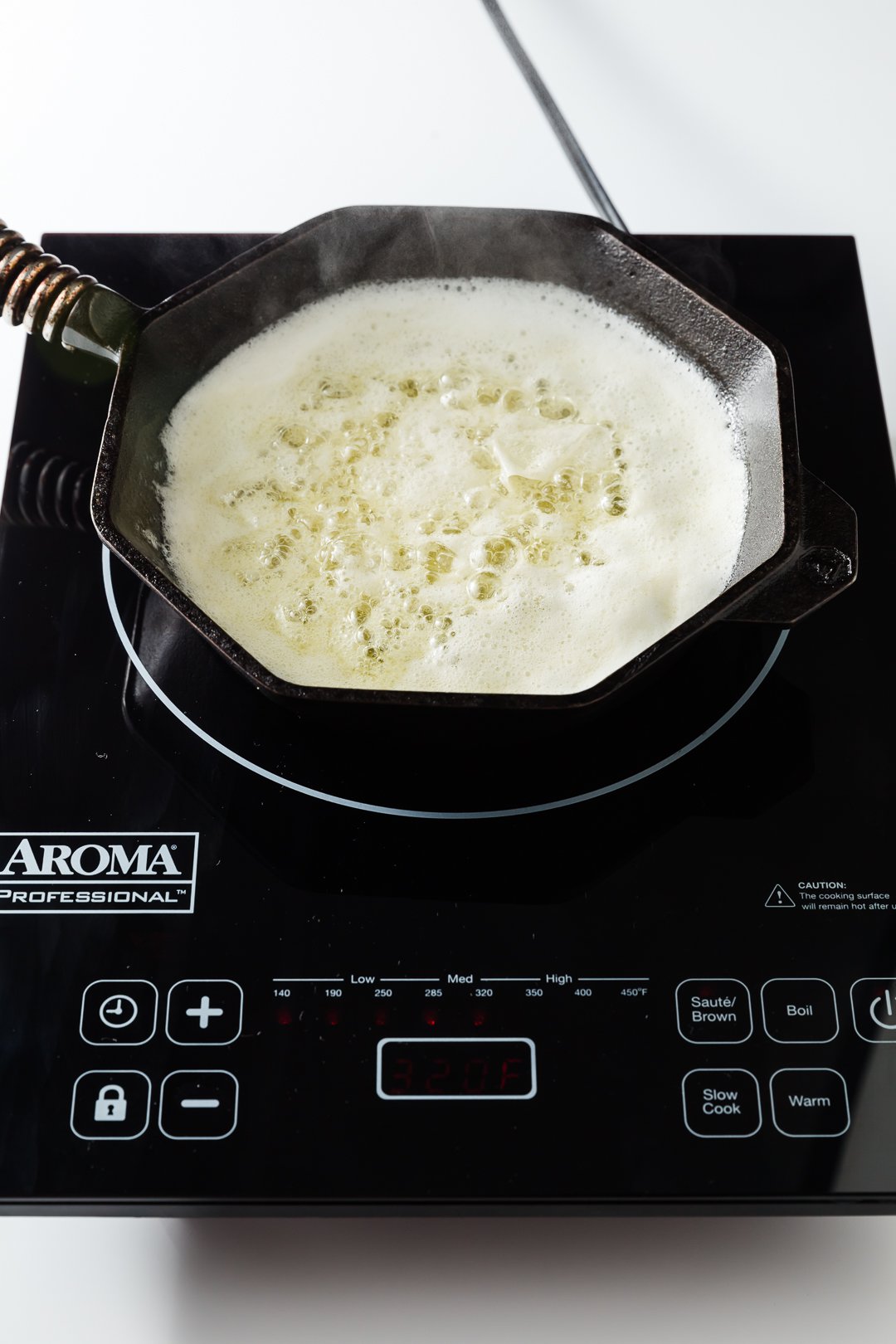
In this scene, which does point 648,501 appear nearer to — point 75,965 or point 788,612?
point 788,612

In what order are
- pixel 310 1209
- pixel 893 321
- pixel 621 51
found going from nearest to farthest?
pixel 310 1209, pixel 893 321, pixel 621 51

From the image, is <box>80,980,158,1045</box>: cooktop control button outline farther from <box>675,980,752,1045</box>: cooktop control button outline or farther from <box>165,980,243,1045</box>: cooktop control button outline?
<box>675,980,752,1045</box>: cooktop control button outline

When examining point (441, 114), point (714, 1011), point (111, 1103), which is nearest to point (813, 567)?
point (714, 1011)

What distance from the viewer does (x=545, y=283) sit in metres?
0.87

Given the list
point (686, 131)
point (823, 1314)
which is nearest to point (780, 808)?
point (823, 1314)

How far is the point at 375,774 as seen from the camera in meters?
0.71

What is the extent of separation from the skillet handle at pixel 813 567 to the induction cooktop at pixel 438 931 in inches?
3.2

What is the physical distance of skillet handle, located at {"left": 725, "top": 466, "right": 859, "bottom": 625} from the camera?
0.68 meters

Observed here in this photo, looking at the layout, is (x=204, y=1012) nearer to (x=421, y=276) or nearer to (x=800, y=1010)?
(x=800, y=1010)

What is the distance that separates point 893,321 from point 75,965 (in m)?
0.78

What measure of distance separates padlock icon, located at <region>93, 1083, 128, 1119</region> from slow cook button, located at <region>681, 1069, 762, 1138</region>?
0.90 ft

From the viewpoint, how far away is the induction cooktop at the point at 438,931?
1.96 feet

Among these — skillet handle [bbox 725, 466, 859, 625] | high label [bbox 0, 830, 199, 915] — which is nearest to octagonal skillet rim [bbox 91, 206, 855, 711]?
skillet handle [bbox 725, 466, 859, 625]

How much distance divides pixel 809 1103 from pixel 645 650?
0.24 m
